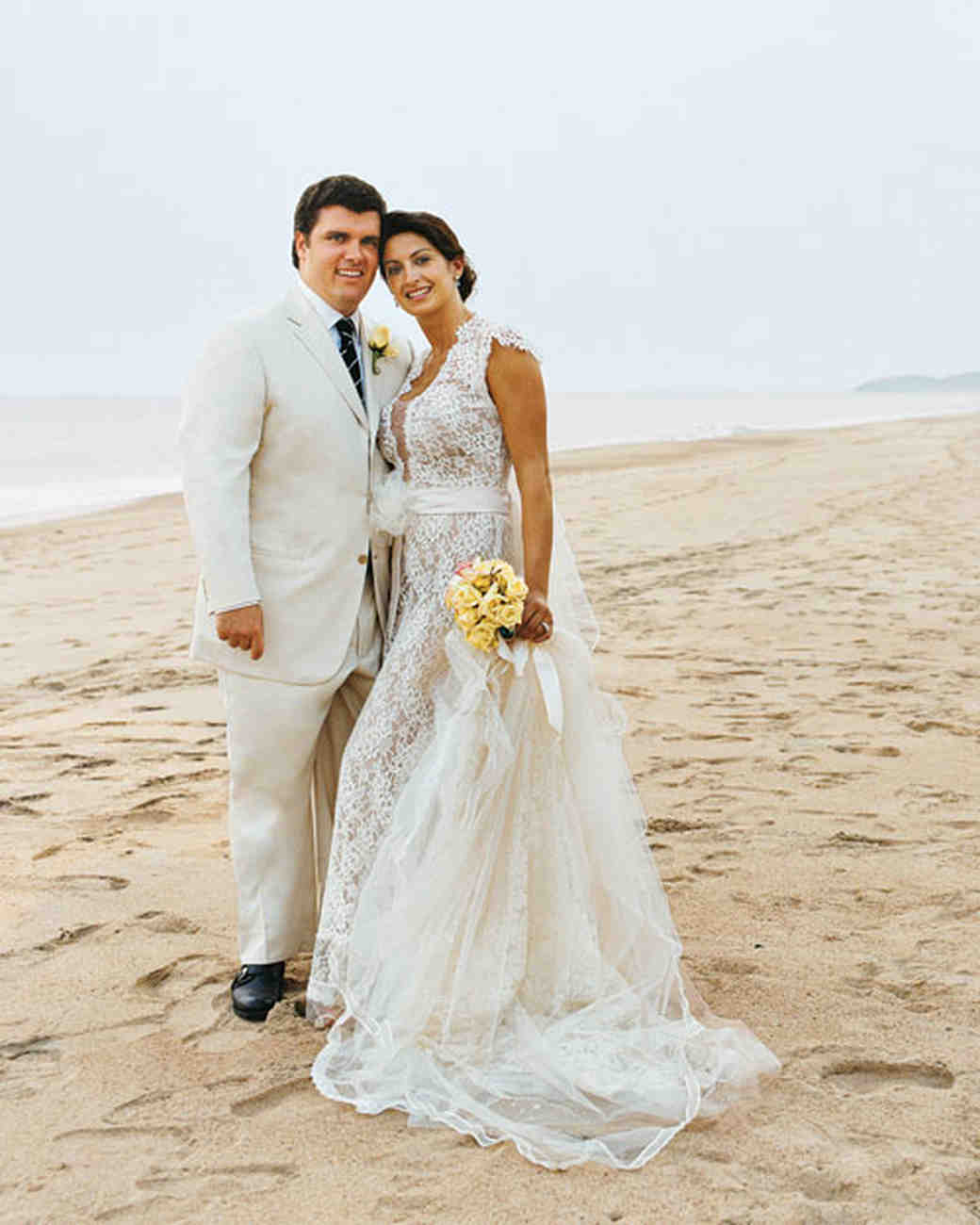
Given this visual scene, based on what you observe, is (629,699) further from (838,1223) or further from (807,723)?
(838,1223)

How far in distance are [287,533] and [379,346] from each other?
574mm

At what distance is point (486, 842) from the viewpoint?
3242mm

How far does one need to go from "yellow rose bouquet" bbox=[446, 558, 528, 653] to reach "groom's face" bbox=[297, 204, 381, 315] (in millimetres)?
807

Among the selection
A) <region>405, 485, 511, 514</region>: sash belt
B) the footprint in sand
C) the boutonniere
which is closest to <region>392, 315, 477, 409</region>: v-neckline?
the boutonniere

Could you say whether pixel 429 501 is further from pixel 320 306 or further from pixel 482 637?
pixel 320 306

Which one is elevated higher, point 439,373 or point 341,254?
point 341,254

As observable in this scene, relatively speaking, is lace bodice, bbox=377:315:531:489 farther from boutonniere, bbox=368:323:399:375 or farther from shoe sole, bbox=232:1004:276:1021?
shoe sole, bbox=232:1004:276:1021

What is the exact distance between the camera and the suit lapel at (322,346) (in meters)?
3.48

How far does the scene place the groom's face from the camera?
11.2ft

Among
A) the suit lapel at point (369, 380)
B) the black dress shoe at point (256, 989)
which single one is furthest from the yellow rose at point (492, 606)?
the black dress shoe at point (256, 989)

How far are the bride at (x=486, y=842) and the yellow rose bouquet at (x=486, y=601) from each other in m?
0.10

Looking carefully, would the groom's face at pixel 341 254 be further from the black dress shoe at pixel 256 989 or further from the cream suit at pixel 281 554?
the black dress shoe at pixel 256 989

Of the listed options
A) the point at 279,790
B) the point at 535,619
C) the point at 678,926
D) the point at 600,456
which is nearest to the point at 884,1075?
the point at 678,926

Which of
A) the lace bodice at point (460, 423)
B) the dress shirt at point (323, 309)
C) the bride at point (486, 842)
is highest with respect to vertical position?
the dress shirt at point (323, 309)
